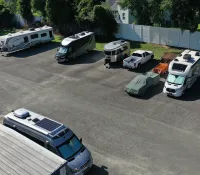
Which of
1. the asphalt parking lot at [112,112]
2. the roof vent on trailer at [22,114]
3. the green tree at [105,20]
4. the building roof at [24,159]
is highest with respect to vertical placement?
the green tree at [105,20]

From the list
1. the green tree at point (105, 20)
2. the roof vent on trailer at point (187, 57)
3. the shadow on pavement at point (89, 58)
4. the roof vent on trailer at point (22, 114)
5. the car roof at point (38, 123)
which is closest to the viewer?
the car roof at point (38, 123)

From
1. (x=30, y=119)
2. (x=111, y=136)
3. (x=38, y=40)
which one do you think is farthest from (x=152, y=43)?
(x=30, y=119)

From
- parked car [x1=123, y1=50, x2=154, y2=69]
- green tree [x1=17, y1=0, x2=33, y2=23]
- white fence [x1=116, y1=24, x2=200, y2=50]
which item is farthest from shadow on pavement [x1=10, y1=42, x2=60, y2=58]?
parked car [x1=123, y1=50, x2=154, y2=69]

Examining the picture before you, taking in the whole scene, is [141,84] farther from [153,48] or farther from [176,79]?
[153,48]

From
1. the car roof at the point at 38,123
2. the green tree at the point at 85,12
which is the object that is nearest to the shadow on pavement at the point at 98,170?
the car roof at the point at 38,123

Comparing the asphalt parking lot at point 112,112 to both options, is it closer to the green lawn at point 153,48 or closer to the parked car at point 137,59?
the parked car at point 137,59

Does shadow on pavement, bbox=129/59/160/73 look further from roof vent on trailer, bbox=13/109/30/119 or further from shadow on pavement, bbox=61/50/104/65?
roof vent on trailer, bbox=13/109/30/119

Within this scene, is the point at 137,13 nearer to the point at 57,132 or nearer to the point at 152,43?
the point at 152,43
